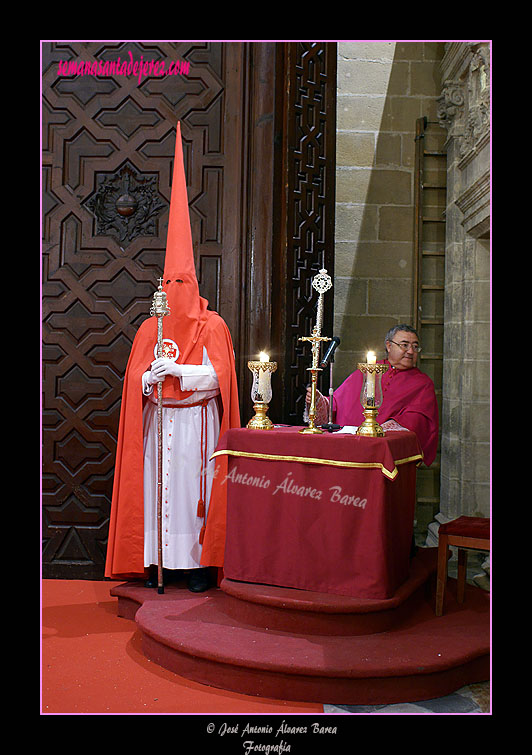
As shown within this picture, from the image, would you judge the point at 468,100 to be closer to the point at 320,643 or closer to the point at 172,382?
the point at 172,382

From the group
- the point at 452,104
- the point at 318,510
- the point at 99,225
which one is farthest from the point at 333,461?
the point at 452,104

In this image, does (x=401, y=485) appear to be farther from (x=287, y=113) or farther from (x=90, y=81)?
(x=90, y=81)

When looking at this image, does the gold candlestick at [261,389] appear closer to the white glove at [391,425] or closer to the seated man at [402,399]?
the seated man at [402,399]

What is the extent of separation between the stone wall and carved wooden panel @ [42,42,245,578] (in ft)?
5.38

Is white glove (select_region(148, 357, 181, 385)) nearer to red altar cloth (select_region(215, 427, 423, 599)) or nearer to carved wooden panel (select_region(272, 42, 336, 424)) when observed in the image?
red altar cloth (select_region(215, 427, 423, 599))

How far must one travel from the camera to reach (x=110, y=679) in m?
3.38

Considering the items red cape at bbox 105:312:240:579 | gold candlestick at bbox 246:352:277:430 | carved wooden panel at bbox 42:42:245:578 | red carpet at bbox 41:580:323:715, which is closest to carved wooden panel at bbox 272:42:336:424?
carved wooden panel at bbox 42:42:245:578

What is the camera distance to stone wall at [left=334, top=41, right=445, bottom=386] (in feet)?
21.1

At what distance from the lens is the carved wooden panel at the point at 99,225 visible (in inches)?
208

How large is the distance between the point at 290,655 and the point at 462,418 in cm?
311

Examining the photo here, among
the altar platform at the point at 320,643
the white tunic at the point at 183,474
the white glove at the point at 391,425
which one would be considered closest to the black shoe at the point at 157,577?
the white tunic at the point at 183,474

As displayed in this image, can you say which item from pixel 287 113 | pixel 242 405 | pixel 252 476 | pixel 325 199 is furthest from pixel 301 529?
pixel 287 113

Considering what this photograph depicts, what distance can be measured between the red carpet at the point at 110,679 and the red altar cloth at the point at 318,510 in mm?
704

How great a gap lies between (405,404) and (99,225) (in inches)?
107
